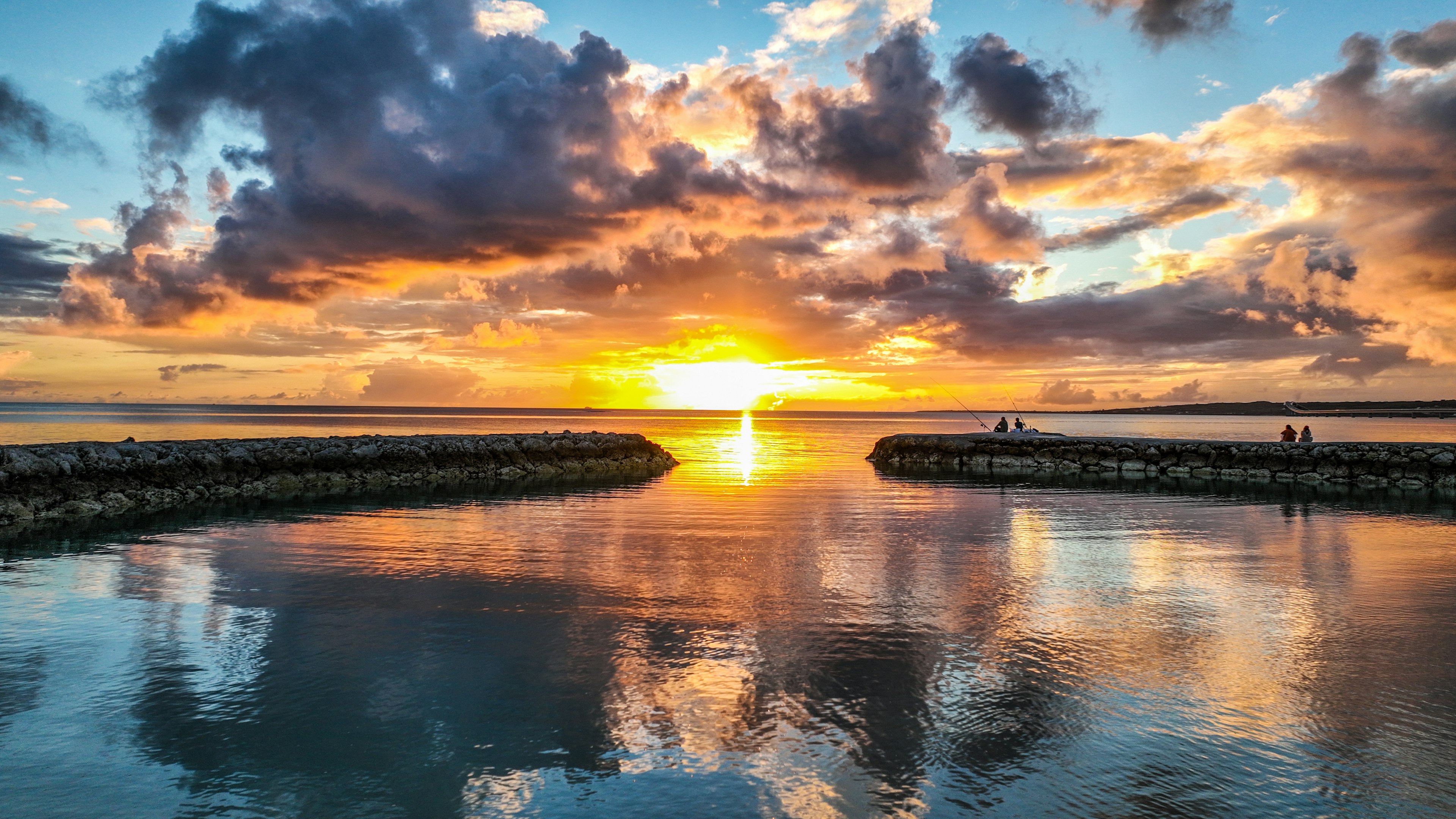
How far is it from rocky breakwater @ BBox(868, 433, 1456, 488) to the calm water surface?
930 inches

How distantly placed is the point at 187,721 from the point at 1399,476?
48.9 meters

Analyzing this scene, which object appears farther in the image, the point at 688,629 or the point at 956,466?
the point at 956,466

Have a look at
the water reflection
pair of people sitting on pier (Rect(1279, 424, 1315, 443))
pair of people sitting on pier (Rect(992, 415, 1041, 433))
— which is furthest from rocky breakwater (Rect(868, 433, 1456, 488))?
the water reflection

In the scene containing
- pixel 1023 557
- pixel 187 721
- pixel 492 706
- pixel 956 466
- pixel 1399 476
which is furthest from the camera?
pixel 956 466

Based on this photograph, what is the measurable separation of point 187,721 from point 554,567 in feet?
28.0

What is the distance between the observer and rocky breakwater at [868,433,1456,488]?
38312mm

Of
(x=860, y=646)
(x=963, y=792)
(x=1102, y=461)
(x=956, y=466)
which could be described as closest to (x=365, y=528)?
(x=860, y=646)

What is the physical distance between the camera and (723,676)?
9148mm

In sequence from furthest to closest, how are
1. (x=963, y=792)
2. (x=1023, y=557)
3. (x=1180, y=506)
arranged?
1. (x=1180, y=506)
2. (x=1023, y=557)
3. (x=963, y=792)

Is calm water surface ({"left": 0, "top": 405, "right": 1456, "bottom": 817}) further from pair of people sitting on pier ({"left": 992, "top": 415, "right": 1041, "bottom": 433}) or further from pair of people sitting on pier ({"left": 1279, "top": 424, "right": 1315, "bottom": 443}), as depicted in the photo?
pair of people sitting on pier ({"left": 992, "top": 415, "right": 1041, "bottom": 433})

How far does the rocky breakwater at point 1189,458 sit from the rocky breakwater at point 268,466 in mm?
18322

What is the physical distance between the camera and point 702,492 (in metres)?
32.8

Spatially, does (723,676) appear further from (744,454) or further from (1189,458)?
(744,454)

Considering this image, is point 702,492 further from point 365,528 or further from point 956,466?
point 956,466
